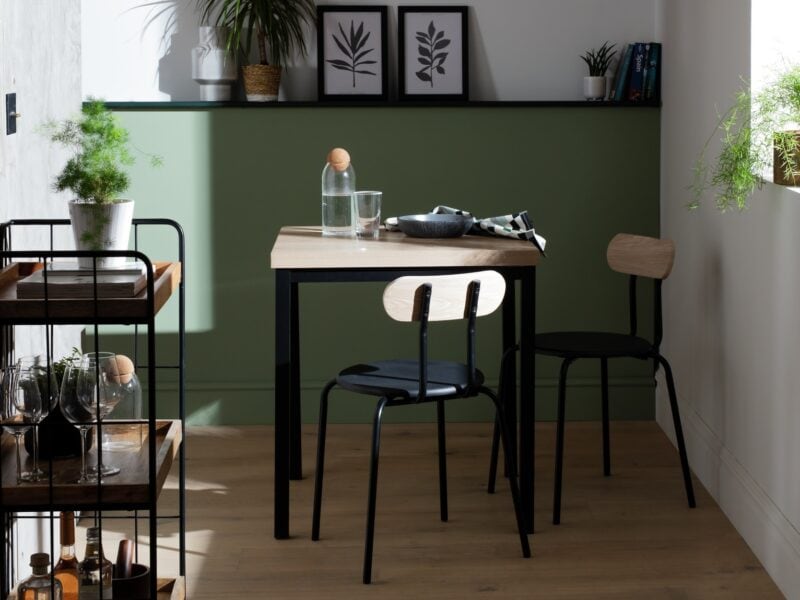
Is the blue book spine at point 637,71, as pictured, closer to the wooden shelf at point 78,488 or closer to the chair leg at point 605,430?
the chair leg at point 605,430

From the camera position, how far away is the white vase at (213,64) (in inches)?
179

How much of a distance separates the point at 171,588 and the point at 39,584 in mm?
352

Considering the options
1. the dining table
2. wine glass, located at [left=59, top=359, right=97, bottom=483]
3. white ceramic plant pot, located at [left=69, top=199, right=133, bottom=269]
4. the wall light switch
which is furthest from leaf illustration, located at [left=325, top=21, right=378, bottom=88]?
wine glass, located at [left=59, top=359, right=97, bottom=483]

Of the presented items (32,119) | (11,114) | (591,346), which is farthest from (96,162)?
(591,346)

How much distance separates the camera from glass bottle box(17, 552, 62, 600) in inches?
100.0

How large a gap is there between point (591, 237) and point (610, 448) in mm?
820

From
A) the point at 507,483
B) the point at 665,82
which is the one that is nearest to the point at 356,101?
the point at 665,82

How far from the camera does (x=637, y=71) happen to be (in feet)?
15.1

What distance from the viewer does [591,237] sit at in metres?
4.70

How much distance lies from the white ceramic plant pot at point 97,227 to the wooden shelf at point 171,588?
2.49 ft

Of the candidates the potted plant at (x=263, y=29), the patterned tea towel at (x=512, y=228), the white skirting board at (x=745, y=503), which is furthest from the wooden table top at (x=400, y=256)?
the potted plant at (x=263, y=29)

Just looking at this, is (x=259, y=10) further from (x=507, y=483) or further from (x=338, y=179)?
(x=507, y=483)

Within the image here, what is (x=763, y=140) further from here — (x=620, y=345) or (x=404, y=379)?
(x=404, y=379)

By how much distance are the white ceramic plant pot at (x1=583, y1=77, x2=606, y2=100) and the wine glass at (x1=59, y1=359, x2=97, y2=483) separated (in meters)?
2.71
